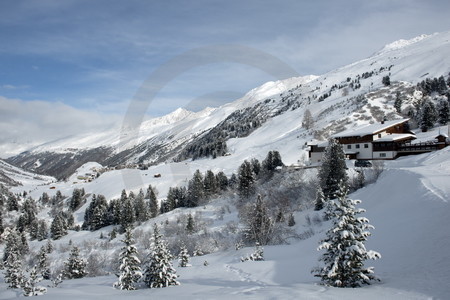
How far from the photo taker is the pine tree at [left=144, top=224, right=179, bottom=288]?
1673 cm

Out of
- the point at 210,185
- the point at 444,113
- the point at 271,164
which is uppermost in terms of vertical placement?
the point at 444,113

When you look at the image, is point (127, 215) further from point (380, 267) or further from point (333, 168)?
point (380, 267)

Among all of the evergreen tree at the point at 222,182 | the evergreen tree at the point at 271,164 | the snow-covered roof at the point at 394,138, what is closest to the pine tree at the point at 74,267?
the evergreen tree at the point at 222,182

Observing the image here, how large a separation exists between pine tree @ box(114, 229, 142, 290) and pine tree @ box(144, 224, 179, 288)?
2.29ft

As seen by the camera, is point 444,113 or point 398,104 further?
point 398,104

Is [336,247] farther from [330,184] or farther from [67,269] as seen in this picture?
[330,184]

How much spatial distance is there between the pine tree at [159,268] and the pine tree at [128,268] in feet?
2.29

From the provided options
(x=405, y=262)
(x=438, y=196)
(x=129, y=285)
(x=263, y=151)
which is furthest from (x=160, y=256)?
(x=263, y=151)

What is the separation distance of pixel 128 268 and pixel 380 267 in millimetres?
13925

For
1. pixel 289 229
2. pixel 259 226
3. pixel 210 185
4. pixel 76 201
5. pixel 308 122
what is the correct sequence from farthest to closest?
pixel 308 122 < pixel 76 201 < pixel 210 185 < pixel 289 229 < pixel 259 226

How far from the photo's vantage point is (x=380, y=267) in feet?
49.8

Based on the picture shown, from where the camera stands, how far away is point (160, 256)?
1712 cm

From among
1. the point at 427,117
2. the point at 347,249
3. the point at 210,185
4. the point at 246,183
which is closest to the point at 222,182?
the point at 210,185

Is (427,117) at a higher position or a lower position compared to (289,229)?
higher
